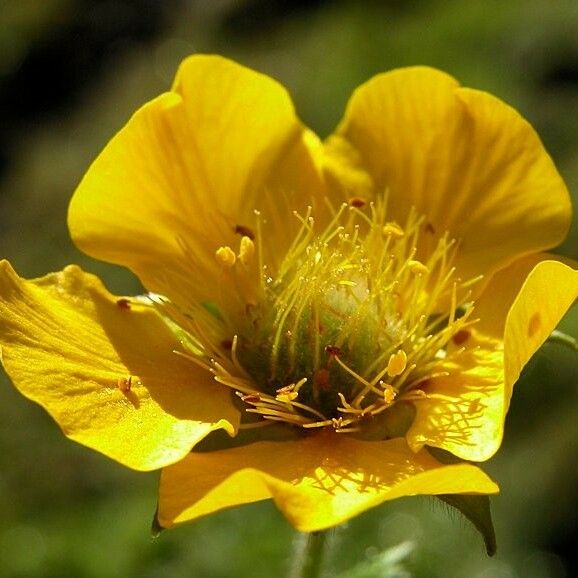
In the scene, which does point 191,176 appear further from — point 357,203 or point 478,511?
point 478,511

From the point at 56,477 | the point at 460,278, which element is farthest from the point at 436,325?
the point at 56,477

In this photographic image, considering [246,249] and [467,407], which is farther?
[246,249]

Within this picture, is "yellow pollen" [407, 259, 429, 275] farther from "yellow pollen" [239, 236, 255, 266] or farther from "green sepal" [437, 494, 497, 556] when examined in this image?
"green sepal" [437, 494, 497, 556]

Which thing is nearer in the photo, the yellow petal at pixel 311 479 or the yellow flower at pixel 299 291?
the yellow petal at pixel 311 479

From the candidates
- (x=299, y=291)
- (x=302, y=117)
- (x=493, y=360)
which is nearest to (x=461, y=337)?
(x=493, y=360)

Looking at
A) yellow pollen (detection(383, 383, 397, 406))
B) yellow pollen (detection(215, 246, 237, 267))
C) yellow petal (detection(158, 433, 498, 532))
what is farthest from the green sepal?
yellow pollen (detection(215, 246, 237, 267))

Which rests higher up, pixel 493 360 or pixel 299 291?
pixel 299 291

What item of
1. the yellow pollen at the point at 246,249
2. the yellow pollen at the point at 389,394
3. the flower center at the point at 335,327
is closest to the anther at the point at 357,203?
the flower center at the point at 335,327

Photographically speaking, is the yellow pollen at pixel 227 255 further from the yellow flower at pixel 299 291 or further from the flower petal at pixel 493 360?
the flower petal at pixel 493 360
